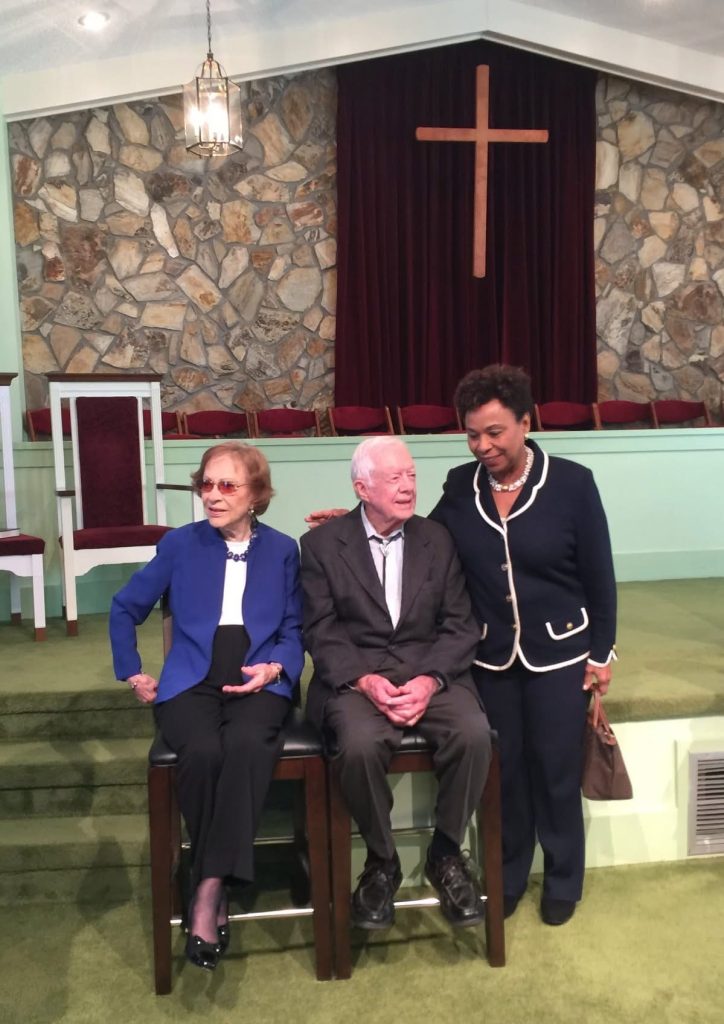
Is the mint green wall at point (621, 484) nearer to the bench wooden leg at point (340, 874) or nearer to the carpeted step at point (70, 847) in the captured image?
the carpeted step at point (70, 847)

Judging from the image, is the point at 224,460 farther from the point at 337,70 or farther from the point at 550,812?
the point at 337,70

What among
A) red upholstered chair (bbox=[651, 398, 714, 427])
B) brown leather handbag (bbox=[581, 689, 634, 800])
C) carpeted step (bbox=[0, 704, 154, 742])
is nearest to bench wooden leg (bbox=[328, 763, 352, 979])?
brown leather handbag (bbox=[581, 689, 634, 800])

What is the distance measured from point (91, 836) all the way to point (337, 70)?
18.7 feet

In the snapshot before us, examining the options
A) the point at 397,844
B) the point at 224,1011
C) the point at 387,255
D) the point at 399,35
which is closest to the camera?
the point at 224,1011

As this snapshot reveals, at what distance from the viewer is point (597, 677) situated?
213 cm

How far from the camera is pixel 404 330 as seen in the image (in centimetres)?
675

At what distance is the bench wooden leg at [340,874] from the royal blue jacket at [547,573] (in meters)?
0.47

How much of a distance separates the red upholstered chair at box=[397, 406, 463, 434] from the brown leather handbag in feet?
14.3

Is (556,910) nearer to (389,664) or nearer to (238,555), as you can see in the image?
(389,664)

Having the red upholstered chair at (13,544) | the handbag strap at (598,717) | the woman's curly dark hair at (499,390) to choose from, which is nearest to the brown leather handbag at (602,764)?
the handbag strap at (598,717)

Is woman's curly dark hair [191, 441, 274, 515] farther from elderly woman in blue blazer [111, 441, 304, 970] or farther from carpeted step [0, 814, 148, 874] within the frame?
carpeted step [0, 814, 148, 874]

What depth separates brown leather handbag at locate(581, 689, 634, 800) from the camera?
215 cm

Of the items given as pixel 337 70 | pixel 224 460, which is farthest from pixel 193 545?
pixel 337 70

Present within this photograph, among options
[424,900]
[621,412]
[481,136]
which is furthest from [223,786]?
[621,412]
